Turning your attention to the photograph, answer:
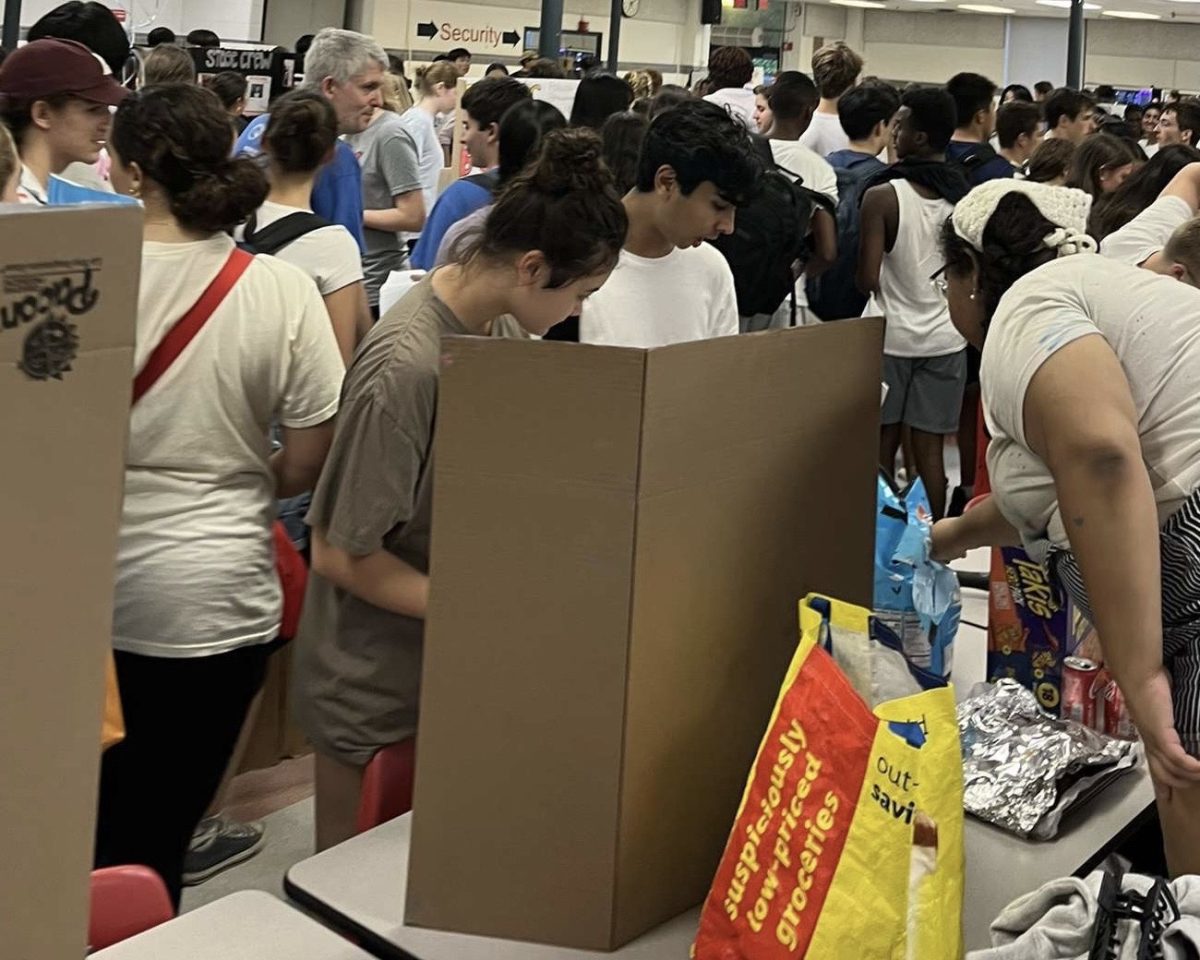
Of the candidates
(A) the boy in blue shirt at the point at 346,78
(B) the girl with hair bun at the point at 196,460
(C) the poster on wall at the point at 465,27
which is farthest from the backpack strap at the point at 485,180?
(C) the poster on wall at the point at 465,27

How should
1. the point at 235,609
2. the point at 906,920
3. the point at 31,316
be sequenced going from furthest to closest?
the point at 235,609 < the point at 906,920 < the point at 31,316

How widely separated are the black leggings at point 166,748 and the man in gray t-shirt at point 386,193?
7.34 feet

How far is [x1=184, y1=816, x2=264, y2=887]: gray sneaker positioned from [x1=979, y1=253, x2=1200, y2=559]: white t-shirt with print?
1.95m

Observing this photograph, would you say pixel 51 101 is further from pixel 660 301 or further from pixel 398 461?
pixel 398 461

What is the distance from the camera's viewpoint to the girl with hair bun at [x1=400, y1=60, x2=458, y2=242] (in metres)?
5.00

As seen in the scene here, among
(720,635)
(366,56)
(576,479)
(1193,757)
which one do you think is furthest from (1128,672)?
(366,56)

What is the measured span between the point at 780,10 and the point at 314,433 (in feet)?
71.1

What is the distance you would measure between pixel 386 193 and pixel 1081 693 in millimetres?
3026

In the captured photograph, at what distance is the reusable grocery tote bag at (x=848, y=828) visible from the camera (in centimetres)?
115

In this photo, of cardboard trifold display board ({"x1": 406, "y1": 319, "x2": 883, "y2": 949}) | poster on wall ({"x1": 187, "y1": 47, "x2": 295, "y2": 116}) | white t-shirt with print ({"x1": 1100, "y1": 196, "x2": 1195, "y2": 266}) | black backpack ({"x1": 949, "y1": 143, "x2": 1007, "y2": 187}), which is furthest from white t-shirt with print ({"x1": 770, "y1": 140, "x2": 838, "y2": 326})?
cardboard trifold display board ({"x1": 406, "y1": 319, "x2": 883, "y2": 949})

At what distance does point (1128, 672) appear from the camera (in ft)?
4.72

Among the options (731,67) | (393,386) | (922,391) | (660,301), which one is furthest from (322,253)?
(731,67)

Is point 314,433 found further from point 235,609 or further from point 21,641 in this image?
point 21,641

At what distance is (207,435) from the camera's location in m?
1.92
